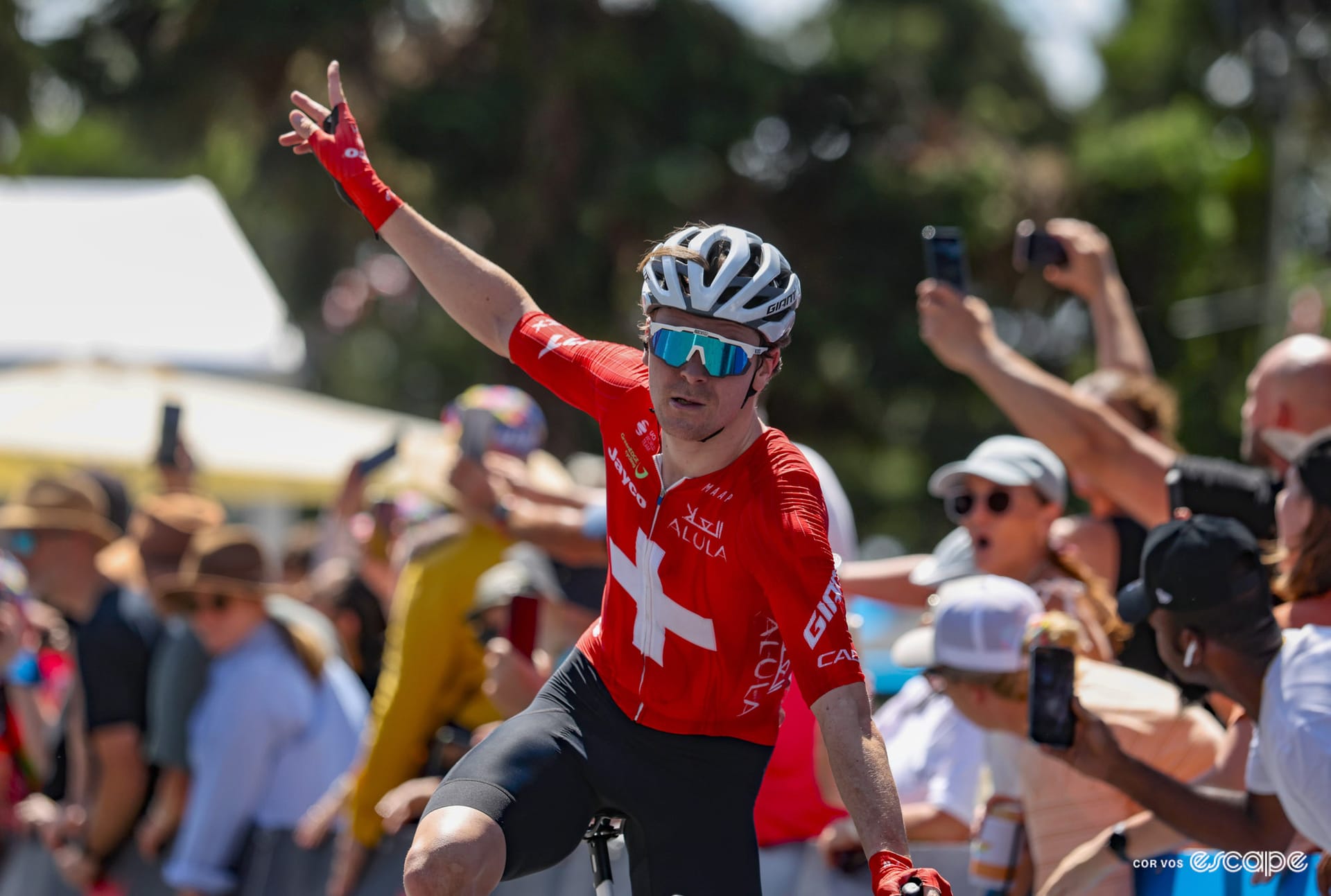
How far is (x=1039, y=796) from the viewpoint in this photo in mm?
4402

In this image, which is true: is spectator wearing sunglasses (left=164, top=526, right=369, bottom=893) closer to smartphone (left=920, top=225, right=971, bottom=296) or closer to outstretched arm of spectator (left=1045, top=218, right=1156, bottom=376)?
smartphone (left=920, top=225, right=971, bottom=296)

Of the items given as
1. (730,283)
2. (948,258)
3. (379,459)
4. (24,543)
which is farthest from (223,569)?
(730,283)

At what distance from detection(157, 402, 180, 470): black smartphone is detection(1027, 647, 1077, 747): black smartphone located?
→ 6294 millimetres

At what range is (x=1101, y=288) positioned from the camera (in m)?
5.94

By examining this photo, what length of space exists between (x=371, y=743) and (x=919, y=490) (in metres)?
24.9

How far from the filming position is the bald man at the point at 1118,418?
500 cm

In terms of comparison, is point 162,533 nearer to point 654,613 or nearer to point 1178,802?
point 654,613

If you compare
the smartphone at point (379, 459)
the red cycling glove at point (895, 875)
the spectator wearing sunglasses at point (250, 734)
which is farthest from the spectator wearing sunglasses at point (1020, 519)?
the smartphone at point (379, 459)

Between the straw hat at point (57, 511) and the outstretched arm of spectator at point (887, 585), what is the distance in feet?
12.3

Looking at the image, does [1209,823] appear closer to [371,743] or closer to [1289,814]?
[1289,814]

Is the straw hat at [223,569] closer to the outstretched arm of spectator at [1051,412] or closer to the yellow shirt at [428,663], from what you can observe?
the yellow shirt at [428,663]

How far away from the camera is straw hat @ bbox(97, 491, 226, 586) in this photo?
25.0ft

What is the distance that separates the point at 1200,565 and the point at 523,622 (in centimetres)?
193

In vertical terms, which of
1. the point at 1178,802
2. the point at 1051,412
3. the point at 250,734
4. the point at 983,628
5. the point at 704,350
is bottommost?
the point at 250,734
